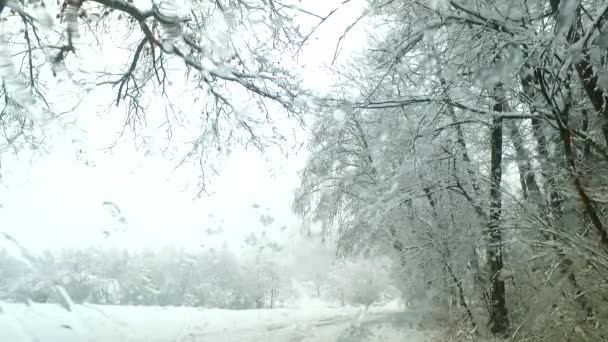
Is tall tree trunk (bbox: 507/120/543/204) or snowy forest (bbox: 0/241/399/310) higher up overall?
tall tree trunk (bbox: 507/120/543/204)

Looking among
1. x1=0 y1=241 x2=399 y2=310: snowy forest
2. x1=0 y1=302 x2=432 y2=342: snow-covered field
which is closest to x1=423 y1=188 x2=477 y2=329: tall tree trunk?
x1=0 y1=302 x2=432 y2=342: snow-covered field

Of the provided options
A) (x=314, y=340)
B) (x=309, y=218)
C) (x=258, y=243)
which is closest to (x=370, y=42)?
(x=309, y=218)

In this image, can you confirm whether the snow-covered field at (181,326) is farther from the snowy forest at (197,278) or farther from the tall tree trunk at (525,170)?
the tall tree trunk at (525,170)

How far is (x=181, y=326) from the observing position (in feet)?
30.3

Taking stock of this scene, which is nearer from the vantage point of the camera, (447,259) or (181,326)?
(447,259)

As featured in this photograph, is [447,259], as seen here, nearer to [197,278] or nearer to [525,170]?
[525,170]

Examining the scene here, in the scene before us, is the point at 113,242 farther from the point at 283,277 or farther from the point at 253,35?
the point at 283,277

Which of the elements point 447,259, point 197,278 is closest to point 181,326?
point 197,278

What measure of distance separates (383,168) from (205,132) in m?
2.88

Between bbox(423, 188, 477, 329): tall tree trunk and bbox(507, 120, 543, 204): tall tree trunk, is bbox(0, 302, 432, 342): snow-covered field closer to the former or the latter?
bbox(423, 188, 477, 329): tall tree trunk

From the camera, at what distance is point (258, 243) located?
46.8ft

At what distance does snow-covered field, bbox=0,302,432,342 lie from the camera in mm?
4223

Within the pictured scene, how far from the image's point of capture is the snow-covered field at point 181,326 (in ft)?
A: 13.9

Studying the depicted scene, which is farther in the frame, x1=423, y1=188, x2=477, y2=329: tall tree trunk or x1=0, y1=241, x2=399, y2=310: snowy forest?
x1=423, y1=188, x2=477, y2=329: tall tree trunk
